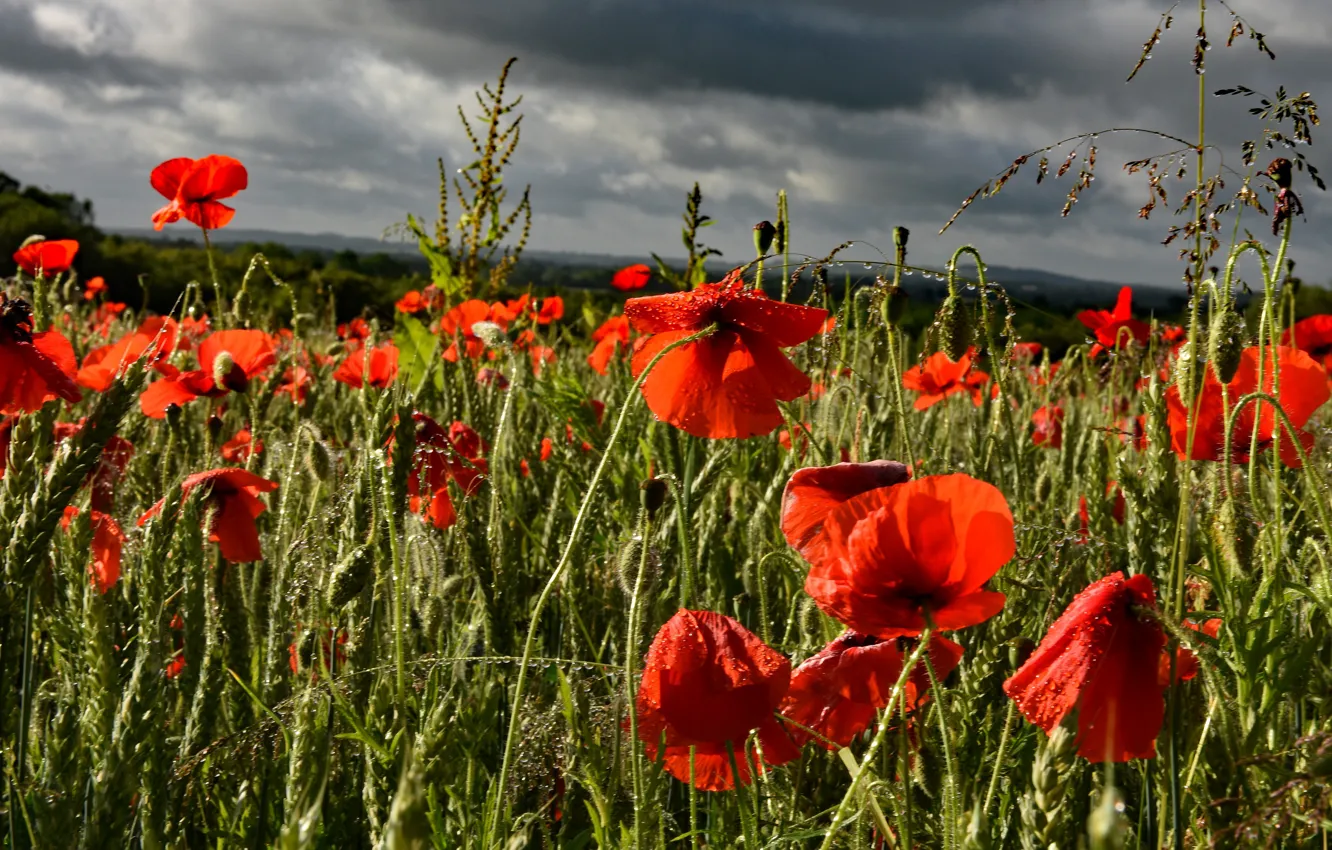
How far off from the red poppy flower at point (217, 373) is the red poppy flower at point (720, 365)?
1155mm

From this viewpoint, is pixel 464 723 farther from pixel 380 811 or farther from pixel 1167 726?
pixel 1167 726

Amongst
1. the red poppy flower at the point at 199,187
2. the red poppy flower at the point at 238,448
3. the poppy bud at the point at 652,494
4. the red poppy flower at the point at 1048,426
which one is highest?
the red poppy flower at the point at 199,187

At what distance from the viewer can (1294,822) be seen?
1.03 meters

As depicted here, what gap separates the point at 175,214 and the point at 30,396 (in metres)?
1.74

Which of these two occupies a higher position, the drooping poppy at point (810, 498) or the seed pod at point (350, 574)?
the drooping poppy at point (810, 498)

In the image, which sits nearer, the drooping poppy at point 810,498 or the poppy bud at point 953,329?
the drooping poppy at point 810,498

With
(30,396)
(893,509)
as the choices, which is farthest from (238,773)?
(893,509)

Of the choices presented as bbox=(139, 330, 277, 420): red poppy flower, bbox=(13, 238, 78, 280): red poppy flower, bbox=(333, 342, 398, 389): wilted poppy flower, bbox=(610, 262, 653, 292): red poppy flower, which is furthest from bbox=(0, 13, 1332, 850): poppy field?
bbox=(610, 262, 653, 292): red poppy flower

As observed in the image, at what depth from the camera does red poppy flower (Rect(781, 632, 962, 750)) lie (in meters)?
1.16

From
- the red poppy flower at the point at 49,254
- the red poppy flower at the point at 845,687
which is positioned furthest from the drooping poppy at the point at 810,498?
the red poppy flower at the point at 49,254

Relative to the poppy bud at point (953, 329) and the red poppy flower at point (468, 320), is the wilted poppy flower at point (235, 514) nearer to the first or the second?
the poppy bud at point (953, 329)

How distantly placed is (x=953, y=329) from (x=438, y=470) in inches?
32.2

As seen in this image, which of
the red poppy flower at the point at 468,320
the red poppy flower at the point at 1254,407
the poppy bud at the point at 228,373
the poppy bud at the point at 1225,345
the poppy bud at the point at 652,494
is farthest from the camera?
the red poppy flower at the point at 468,320

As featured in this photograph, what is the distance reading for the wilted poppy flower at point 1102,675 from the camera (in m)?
0.99
